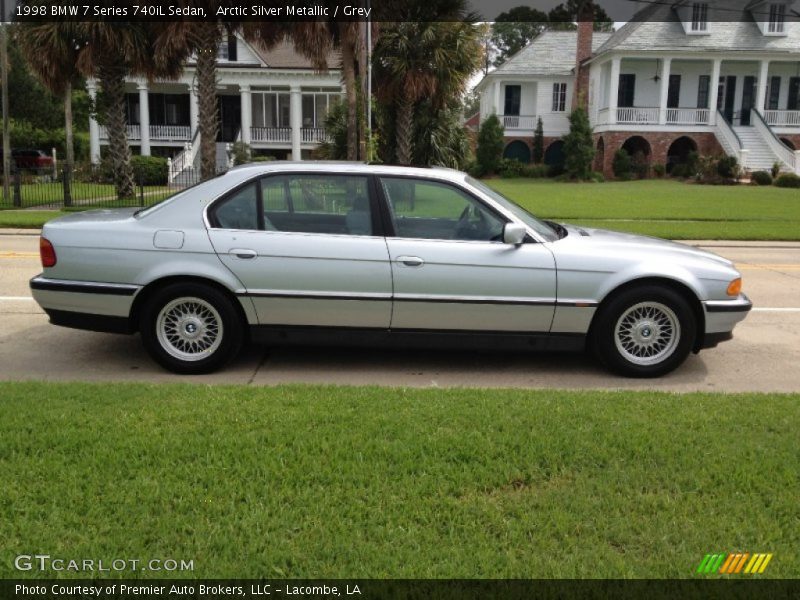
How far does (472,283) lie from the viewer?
19.4ft

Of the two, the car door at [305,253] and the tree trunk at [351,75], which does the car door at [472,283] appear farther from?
the tree trunk at [351,75]

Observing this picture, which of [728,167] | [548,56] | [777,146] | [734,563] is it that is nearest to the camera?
[734,563]

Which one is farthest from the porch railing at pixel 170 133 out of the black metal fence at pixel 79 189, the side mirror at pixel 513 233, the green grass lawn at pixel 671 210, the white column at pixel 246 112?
the side mirror at pixel 513 233

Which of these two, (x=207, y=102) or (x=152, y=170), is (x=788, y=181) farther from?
(x=152, y=170)

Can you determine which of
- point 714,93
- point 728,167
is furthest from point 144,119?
point 714,93

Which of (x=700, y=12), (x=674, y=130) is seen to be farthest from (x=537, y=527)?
(x=700, y=12)

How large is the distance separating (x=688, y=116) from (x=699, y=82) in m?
2.62

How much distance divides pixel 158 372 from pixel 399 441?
A: 2.70m

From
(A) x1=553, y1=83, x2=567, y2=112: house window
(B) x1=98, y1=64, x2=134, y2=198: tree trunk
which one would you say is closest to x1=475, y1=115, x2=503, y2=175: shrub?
(A) x1=553, y1=83, x2=567, y2=112: house window

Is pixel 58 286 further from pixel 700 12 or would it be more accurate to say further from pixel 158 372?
pixel 700 12

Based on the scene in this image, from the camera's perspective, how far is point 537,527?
11.1 feet

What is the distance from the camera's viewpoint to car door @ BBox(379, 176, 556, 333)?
5906 mm

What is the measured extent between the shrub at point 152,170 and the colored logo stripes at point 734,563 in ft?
107

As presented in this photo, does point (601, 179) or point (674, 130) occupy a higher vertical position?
point (674, 130)
